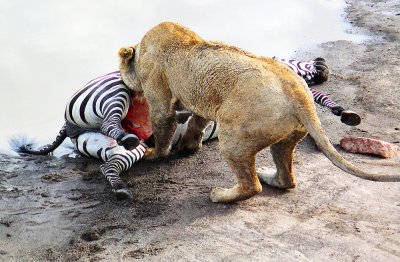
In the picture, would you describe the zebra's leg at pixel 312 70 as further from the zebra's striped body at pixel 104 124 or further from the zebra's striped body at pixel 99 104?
the zebra's striped body at pixel 99 104

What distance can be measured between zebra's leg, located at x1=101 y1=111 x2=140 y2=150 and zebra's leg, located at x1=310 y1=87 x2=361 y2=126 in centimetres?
221

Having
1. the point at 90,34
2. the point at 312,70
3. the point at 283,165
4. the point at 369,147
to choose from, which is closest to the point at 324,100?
the point at 369,147

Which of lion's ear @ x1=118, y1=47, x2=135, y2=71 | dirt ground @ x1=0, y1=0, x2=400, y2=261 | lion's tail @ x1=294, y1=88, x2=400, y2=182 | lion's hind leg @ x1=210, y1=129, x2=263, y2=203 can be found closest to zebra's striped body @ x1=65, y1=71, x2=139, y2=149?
lion's ear @ x1=118, y1=47, x2=135, y2=71

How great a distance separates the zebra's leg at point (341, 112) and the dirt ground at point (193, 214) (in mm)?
302

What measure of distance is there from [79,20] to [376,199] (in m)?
6.33

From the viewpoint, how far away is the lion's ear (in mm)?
6367

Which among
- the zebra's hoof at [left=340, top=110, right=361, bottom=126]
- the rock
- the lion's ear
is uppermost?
the lion's ear

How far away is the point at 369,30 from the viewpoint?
1118 centimetres

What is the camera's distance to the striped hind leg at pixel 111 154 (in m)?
5.88

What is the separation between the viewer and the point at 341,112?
7078mm

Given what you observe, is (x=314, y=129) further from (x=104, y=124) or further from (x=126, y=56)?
(x=126, y=56)

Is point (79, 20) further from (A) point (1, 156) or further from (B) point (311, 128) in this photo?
(B) point (311, 128)

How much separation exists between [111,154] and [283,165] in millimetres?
1732

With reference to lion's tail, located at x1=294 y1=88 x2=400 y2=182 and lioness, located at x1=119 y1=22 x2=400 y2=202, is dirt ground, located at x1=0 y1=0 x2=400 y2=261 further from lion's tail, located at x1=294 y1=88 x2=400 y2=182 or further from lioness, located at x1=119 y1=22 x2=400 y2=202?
lion's tail, located at x1=294 y1=88 x2=400 y2=182
